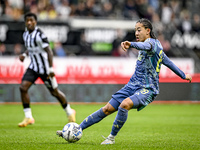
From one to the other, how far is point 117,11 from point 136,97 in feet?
49.5

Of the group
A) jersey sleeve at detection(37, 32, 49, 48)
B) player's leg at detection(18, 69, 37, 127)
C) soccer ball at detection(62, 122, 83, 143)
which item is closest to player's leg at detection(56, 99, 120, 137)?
soccer ball at detection(62, 122, 83, 143)

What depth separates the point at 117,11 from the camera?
2073 cm

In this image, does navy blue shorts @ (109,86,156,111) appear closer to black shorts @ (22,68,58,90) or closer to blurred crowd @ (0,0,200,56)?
black shorts @ (22,68,58,90)

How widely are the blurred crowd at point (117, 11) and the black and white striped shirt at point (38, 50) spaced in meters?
8.83

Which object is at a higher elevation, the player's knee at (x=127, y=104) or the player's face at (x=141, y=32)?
the player's face at (x=141, y=32)

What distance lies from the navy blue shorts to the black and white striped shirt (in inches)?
133

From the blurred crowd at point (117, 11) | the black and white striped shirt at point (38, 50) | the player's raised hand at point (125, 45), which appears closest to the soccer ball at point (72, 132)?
the player's raised hand at point (125, 45)

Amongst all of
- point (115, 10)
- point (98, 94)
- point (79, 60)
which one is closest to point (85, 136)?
point (98, 94)

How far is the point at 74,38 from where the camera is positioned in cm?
1927

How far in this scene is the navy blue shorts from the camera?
20.1 ft

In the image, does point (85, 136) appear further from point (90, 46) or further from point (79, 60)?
point (90, 46)

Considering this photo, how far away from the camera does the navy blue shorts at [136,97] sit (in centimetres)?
612

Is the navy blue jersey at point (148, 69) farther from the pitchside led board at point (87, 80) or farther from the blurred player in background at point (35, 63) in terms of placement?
the pitchside led board at point (87, 80)

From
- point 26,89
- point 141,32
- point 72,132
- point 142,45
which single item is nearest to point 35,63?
Answer: point 26,89
